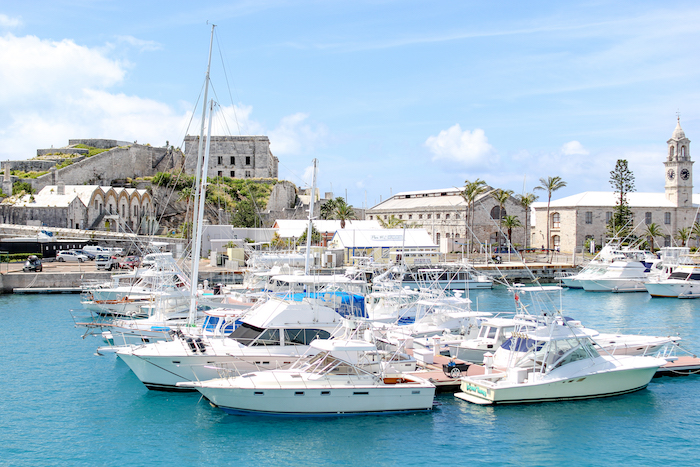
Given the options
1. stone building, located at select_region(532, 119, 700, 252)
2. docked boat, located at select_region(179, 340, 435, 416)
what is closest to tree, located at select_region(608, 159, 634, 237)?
stone building, located at select_region(532, 119, 700, 252)

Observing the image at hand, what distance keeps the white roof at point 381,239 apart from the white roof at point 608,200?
29.4 metres

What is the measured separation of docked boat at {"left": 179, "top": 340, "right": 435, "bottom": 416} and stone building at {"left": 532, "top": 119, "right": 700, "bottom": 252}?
66924mm

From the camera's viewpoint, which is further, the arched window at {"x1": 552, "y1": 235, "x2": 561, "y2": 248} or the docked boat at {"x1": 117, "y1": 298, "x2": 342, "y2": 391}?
the arched window at {"x1": 552, "y1": 235, "x2": 561, "y2": 248}

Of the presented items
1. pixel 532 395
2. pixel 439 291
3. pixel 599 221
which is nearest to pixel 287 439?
pixel 532 395

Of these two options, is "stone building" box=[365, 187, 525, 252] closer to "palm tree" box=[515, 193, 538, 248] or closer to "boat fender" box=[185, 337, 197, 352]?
"palm tree" box=[515, 193, 538, 248]

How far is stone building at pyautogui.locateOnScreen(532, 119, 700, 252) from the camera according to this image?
8138 centimetres

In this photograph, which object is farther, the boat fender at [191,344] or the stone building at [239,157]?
the stone building at [239,157]

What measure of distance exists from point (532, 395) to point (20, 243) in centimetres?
5492

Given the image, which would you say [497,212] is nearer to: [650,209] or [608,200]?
[608,200]

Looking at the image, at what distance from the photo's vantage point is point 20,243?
59.0 m

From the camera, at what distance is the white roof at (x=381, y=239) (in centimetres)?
6259

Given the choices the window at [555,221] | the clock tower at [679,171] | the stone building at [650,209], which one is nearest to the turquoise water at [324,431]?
the stone building at [650,209]

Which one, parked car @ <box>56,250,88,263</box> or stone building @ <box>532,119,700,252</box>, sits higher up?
stone building @ <box>532,119,700,252</box>

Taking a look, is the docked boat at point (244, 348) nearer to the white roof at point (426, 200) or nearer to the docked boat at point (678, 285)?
the docked boat at point (678, 285)
